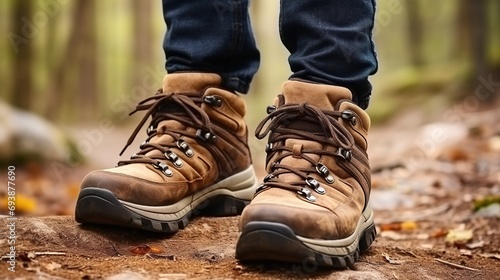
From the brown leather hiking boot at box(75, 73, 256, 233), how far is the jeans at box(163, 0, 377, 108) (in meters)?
0.09

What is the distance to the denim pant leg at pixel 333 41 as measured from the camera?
1690 millimetres

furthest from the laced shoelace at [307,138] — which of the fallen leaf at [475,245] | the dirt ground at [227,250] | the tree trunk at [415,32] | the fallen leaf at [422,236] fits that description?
the tree trunk at [415,32]

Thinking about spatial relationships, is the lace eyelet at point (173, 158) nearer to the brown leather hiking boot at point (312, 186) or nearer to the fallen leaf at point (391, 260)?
the brown leather hiking boot at point (312, 186)

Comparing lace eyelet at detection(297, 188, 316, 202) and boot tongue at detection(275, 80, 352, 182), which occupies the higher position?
boot tongue at detection(275, 80, 352, 182)

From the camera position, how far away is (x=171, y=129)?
6.33ft

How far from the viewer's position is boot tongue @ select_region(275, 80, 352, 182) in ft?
5.36

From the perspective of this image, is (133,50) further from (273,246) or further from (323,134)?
(273,246)

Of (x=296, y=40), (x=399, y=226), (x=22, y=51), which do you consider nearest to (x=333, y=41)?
(x=296, y=40)

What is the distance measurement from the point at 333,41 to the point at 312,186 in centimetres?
42

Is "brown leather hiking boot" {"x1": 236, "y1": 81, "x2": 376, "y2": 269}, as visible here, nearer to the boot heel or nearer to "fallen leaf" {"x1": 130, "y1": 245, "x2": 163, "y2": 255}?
"fallen leaf" {"x1": 130, "y1": 245, "x2": 163, "y2": 255}

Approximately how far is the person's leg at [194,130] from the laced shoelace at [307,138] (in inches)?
13.5

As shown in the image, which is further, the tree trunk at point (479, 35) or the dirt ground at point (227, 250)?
the tree trunk at point (479, 35)

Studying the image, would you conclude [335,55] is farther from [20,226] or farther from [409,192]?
[409,192]

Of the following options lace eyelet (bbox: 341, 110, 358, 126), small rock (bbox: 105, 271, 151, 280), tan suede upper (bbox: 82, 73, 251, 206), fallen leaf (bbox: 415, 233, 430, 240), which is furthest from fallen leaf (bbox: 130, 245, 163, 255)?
fallen leaf (bbox: 415, 233, 430, 240)
